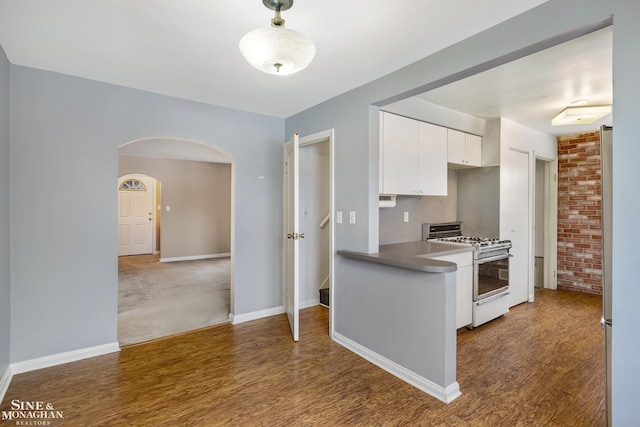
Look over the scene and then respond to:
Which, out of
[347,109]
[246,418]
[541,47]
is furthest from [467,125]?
[246,418]

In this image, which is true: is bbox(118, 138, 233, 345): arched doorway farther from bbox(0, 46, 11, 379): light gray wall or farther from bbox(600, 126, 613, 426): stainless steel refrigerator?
bbox(600, 126, 613, 426): stainless steel refrigerator

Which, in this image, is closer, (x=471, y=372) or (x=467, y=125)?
(x=471, y=372)

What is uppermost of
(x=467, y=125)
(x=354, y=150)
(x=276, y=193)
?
(x=467, y=125)

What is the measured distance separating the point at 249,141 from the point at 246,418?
273cm

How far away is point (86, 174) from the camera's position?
2.69 m

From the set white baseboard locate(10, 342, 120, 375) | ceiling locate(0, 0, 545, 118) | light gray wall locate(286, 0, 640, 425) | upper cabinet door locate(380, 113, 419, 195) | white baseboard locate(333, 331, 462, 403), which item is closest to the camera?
light gray wall locate(286, 0, 640, 425)

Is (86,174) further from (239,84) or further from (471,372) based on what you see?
(471,372)

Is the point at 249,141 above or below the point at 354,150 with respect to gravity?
above

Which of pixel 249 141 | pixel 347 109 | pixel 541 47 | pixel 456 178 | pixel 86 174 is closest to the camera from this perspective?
pixel 541 47

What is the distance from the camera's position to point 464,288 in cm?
316

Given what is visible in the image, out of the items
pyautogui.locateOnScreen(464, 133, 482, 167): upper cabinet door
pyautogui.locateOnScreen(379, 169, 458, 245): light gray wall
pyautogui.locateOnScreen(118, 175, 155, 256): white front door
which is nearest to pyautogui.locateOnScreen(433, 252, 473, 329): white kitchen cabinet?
pyautogui.locateOnScreen(379, 169, 458, 245): light gray wall

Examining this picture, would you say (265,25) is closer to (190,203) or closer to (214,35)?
(214,35)

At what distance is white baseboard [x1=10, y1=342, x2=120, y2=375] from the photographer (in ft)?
7.98

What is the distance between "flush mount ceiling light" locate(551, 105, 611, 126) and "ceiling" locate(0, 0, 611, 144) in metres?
0.10
